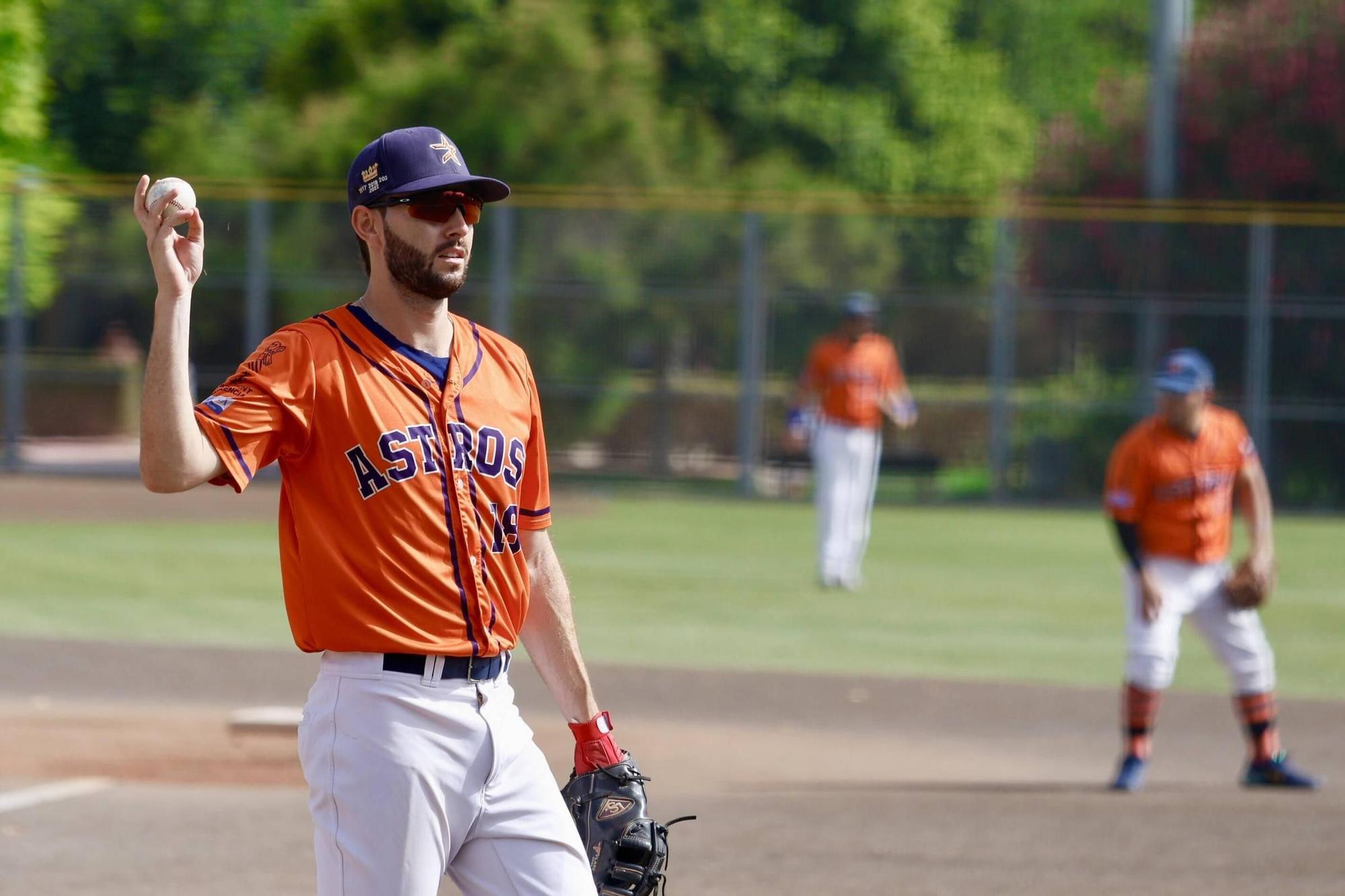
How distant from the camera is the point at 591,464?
82.9 ft

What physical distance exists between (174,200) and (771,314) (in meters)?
21.9

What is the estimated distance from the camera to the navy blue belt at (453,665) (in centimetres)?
384

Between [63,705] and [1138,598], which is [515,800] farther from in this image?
[63,705]

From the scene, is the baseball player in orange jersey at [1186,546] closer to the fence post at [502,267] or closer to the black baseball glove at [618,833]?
the black baseball glove at [618,833]

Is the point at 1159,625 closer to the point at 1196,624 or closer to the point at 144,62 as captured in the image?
the point at 1196,624

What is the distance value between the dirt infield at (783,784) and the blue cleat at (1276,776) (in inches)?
4.4

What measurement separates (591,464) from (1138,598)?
54.1 ft

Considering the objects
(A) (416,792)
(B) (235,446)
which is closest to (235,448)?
(B) (235,446)

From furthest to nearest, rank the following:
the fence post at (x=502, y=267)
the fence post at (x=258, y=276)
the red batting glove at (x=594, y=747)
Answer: the fence post at (x=258, y=276)
the fence post at (x=502, y=267)
the red batting glove at (x=594, y=747)

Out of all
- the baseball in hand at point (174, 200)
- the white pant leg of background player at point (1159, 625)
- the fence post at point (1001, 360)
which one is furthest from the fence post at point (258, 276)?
the baseball in hand at point (174, 200)

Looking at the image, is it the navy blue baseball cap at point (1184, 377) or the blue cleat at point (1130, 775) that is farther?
the navy blue baseball cap at point (1184, 377)

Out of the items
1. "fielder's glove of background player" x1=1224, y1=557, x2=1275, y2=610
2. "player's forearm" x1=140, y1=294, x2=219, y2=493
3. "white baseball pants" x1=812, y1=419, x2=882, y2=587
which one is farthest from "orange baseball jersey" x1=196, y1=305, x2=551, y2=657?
"white baseball pants" x1=812, y1=419, x2=882, y2=587

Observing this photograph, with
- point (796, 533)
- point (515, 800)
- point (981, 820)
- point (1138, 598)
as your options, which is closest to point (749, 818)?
point (981, 820)

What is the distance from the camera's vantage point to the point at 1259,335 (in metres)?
24.5
